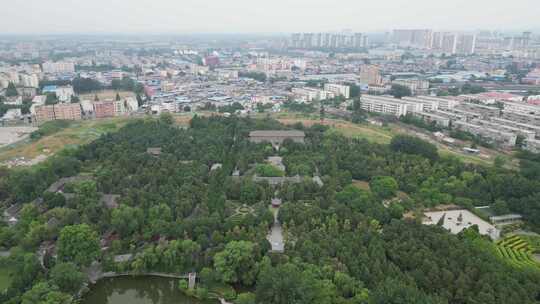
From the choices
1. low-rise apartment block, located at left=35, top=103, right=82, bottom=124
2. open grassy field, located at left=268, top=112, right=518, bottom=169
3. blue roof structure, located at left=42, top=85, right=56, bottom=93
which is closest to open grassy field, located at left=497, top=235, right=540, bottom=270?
open grassy field, located at left=268, top=112, right=518, bottom=169

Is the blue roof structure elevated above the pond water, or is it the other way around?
the blue roof structure

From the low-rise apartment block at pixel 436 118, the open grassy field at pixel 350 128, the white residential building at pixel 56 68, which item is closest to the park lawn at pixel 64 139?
the open grassy field at pixel 350 128

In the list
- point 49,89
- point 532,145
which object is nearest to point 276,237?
point 532,145

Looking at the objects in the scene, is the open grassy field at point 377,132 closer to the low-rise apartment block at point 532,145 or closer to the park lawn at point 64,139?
the low-rise apartment block at point 532,145

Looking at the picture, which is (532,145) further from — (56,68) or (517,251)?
(56,68)

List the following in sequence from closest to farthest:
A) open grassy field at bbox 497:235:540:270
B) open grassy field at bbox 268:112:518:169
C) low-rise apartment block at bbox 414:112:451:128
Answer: open grassy field at bbox 497:235:540:270 → open grassy field at bbox 268:112:518:169 → low-rise apartment block at bbox 414:112:451:128

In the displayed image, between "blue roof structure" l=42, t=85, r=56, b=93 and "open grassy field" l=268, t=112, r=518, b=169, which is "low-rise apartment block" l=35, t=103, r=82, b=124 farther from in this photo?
"open grassy field" l=268, t=112, r=518, b=169
